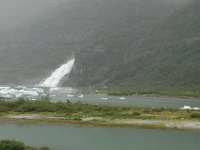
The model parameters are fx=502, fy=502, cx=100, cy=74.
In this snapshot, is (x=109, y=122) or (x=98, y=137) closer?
(x=98, y=137)

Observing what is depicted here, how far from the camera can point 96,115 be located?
63281mm

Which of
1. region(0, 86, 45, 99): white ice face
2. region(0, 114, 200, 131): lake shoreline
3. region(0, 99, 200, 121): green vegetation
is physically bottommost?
region(0, 114, 200, 131): lake shoreline

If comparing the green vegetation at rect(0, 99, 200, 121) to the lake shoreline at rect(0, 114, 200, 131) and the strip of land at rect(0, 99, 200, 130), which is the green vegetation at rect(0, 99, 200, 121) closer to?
the strip of land at rect(0, 99, 200, 130)

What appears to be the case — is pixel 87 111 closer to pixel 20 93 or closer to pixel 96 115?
pixel 96 115

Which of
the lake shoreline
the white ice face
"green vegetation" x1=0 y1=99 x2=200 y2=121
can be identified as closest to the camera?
the lake shoreline

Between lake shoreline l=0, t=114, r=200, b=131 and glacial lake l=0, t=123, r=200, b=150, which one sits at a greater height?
lake shoreline l=0, t=114, r=200, b=131

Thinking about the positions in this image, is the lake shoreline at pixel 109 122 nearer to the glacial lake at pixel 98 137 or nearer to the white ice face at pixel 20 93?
the glacial lake at pixel 98 137

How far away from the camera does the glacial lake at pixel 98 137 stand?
137ft

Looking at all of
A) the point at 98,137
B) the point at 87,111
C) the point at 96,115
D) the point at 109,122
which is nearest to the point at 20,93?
the point at 87,111

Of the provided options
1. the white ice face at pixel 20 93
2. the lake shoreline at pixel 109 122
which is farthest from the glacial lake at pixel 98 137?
the white ice face at pixel 20 93

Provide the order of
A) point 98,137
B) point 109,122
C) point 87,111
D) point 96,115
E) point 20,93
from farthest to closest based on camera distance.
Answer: point 20,93 → point 87,111 → point 96,115 → point 109,122 → point 98,137

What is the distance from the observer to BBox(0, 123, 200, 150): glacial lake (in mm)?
41688

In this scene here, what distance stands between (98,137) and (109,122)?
1024 centimetres

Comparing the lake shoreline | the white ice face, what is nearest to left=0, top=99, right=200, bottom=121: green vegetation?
the lake shoreline
